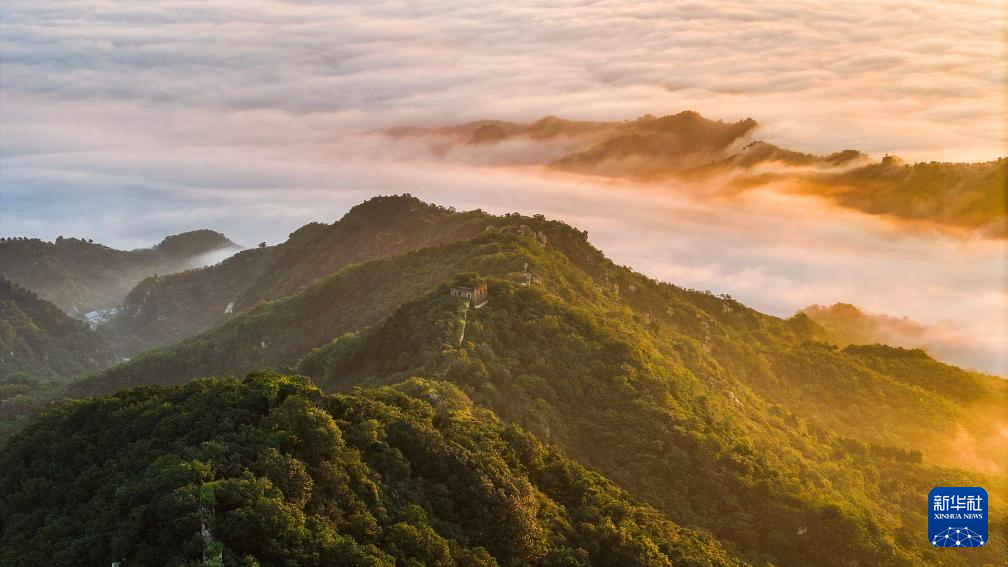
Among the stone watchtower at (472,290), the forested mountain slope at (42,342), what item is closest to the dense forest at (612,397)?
the stone watchtower at (472,290)

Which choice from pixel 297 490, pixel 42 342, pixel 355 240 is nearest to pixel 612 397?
pixel 297 490

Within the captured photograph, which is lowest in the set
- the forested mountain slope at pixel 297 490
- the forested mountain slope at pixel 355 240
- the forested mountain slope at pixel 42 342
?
the forested mountain slope at pixel 297 490

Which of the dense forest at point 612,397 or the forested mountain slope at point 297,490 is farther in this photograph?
the dense forest at point 612,397

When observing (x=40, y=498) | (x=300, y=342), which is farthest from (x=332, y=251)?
(x=40, y=498)

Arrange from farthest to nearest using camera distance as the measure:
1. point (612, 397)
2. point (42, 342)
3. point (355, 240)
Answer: point (42, 342) < point (355, 240) < point (612, 397)

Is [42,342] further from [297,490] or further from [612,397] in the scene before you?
[297,490]

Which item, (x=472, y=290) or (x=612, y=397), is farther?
(x=472, y=290)

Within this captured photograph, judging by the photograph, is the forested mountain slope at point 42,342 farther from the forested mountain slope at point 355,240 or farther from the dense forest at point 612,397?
the dense forest at point 612,397
